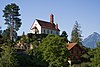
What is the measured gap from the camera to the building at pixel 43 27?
3974 inches

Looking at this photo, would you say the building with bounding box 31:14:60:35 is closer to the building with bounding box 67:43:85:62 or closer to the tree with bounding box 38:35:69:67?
the building with bounding box 67:43:85:62

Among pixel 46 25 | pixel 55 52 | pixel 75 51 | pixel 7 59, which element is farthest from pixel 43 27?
pixel 7 59

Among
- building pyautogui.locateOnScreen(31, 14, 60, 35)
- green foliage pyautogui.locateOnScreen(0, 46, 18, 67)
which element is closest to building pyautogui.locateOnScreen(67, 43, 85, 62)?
building pyautogui.locateOnScreen(31, 14, 60, 35)

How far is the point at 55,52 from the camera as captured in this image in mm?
60219

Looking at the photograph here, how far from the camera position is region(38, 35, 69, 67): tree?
193ft

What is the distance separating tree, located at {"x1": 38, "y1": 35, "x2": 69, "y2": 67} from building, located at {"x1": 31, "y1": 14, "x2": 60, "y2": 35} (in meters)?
38.4

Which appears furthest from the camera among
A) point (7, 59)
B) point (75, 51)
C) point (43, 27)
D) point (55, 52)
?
point (43, 27)

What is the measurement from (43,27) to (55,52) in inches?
1649

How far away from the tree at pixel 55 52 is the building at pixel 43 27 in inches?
1511

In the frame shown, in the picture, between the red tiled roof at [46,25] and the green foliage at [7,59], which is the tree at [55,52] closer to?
the green foliage at [7,59]

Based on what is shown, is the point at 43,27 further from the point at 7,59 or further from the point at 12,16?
the point at 7,59

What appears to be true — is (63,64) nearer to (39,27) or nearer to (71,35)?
(39,27)

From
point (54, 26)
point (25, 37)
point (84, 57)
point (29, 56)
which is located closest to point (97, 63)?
point (29, 56)

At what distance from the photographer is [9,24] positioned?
94.1 meters
